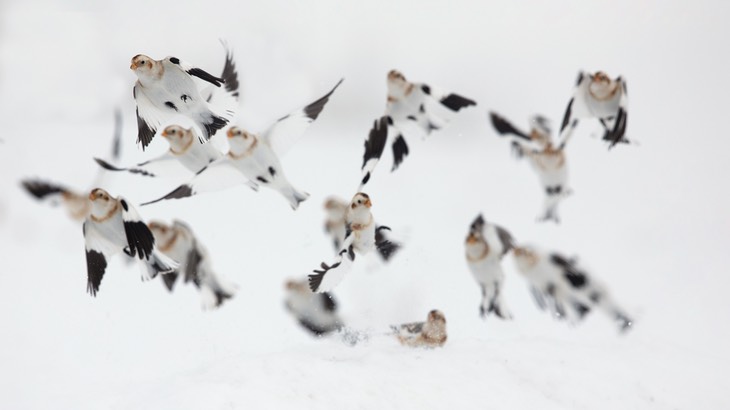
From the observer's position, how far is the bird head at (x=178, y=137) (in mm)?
3792

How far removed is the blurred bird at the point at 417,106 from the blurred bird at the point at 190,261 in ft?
4.67

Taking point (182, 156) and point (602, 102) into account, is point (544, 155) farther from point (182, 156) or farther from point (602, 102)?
point (182, 156)

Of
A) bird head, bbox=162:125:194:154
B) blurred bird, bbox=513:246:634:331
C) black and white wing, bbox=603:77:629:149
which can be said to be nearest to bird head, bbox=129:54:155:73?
bird head, bbox=162:125:194:154

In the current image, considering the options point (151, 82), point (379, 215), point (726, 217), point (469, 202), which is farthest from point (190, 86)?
point (726, 217)

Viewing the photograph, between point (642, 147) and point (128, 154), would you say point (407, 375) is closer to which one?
point (128, 154)

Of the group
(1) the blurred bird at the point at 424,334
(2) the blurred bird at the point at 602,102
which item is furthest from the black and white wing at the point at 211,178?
(2) the blurred bird at the point at 602,102

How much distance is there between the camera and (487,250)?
15.0 feet

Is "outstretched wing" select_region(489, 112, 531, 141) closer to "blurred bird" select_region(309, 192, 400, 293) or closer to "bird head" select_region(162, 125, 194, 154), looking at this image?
"blurred bird" select_region(309, 192, 400, 293)

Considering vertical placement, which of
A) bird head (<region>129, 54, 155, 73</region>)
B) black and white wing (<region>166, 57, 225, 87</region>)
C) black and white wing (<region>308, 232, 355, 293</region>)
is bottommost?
black and white wing (<region>308, 232, 355, 293</region>)

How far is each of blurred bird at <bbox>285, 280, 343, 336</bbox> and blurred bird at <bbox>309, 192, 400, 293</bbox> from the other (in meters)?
1.00

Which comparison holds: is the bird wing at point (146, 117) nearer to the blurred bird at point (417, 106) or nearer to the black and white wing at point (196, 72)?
the black and white wing at point (196, 72)

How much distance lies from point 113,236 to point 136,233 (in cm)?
18

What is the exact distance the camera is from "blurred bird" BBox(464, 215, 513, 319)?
4.54m

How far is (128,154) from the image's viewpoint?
990 cm
